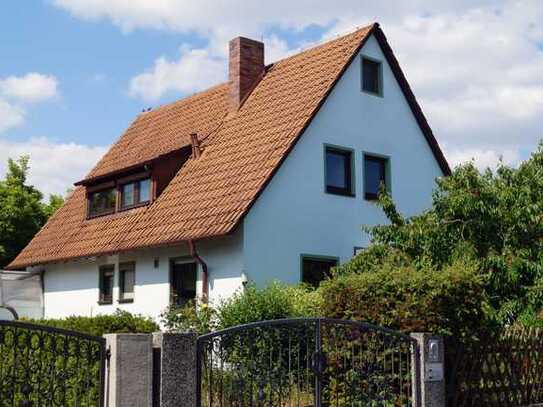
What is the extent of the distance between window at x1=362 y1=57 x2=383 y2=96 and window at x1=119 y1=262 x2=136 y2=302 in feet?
25.7

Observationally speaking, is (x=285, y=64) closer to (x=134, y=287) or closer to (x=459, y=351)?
(x=134, y=287)

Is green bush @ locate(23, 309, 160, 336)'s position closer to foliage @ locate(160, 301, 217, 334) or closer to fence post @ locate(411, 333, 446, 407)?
foliage @ locate(160, 301, 217, 334)

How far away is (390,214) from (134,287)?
24.8 feet

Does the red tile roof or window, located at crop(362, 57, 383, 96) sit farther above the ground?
window, located at crop(362, 57, 383, 96)

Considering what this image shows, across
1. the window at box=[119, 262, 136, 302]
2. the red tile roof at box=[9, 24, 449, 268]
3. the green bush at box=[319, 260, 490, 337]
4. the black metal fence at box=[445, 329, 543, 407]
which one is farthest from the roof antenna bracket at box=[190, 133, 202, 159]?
the black metal fence at box=[445, 329, 543, 407]

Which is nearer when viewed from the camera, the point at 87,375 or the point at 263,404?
the point at 87,375

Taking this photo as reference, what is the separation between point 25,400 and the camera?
8414 mm

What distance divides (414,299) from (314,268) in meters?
8.39

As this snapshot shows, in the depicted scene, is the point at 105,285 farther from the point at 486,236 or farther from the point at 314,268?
the point at 486,236

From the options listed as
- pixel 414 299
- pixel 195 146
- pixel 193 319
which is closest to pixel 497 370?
pixel 414 299

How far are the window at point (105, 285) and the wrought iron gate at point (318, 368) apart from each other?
1248 cm

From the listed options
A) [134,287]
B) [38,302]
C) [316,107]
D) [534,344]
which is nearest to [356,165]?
[316,107]

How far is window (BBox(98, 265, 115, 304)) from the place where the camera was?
23594 millimetres

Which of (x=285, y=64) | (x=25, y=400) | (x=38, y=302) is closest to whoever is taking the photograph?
(x=25, y=400)
